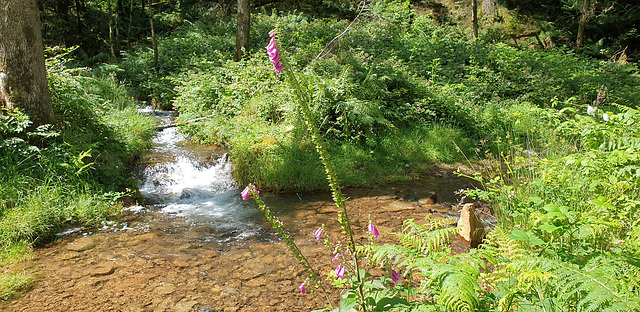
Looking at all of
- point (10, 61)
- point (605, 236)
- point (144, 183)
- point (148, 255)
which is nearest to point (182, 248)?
point (148, 255)

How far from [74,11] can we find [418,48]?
15.3 metres

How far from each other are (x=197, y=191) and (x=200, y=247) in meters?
2.38

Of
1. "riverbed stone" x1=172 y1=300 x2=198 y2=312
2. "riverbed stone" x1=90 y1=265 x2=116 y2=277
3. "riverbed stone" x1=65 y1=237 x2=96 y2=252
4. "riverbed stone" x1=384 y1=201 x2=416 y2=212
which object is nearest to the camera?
"riverbed stone" x1=172 y1=300 x2=198 y2=312

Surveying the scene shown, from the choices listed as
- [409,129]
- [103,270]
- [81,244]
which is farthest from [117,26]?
[103,270]

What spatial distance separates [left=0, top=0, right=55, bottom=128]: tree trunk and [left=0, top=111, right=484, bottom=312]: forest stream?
192 cm

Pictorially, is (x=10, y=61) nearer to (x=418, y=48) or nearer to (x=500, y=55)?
(x=418, y=48)

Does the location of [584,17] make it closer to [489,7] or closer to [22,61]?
[489,7]

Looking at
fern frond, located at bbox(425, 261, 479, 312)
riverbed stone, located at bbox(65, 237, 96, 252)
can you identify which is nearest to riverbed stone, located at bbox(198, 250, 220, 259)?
riverbed stone, located at bbox(65, 237, 96, 252)

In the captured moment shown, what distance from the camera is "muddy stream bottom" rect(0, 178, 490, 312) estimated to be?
3180 mm

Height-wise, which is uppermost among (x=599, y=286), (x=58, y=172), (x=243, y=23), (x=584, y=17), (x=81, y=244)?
(x=243, y=23)

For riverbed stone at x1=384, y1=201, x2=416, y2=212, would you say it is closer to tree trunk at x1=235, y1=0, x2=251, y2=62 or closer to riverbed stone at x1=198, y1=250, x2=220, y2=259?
riverbed stone at x1=198, y1=250, x2=220, y2=259

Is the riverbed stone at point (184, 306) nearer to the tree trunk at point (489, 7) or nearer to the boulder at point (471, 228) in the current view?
the boulder at point (471, 228)

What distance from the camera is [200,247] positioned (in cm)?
431

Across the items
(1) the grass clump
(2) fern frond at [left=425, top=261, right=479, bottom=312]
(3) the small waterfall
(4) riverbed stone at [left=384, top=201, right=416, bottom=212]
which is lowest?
(4) riverbed stone at [left=384, top=201, right=416, bottom=212]
